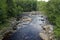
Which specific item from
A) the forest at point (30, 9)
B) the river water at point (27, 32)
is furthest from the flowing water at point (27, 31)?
the forest at point (30, 9)

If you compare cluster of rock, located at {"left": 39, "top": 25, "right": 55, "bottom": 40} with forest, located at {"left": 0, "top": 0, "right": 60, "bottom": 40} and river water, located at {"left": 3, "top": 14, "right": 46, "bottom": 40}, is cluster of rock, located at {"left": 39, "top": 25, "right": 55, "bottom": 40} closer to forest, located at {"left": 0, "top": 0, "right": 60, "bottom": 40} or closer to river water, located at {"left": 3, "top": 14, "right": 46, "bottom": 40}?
river water, located at {"left": 3, "top": 14, "right": 46, "bottom": 40}

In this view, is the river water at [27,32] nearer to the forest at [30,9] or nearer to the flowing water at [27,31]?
the flowing water at [27,31]

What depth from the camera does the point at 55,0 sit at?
31.2 m

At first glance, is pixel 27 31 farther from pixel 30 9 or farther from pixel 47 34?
pixel 30 9

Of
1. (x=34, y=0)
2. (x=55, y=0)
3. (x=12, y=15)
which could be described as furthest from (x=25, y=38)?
(x=34, y=0)

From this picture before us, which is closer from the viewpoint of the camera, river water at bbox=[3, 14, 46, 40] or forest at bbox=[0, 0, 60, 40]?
river water at bbox=[3, 14, 46, 40]

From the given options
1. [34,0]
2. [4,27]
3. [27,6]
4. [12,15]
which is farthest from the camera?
[34,0]

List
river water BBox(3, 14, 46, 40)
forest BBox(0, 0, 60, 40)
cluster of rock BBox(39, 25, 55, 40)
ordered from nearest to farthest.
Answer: cluster of rock BBox(39, 25, 55, 40), river water BBox(3, 14, 46, 40), forest BBox(0, 0, 60, 40)

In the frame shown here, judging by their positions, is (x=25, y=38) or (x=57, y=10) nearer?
(x=25, y=38)

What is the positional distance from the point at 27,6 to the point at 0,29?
40819 mm

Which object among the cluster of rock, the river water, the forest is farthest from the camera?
the forest

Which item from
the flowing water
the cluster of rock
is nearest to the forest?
the cluster of rock

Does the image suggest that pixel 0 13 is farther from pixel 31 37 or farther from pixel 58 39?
pixel 58 39

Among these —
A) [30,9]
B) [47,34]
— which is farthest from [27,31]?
[30,9]
